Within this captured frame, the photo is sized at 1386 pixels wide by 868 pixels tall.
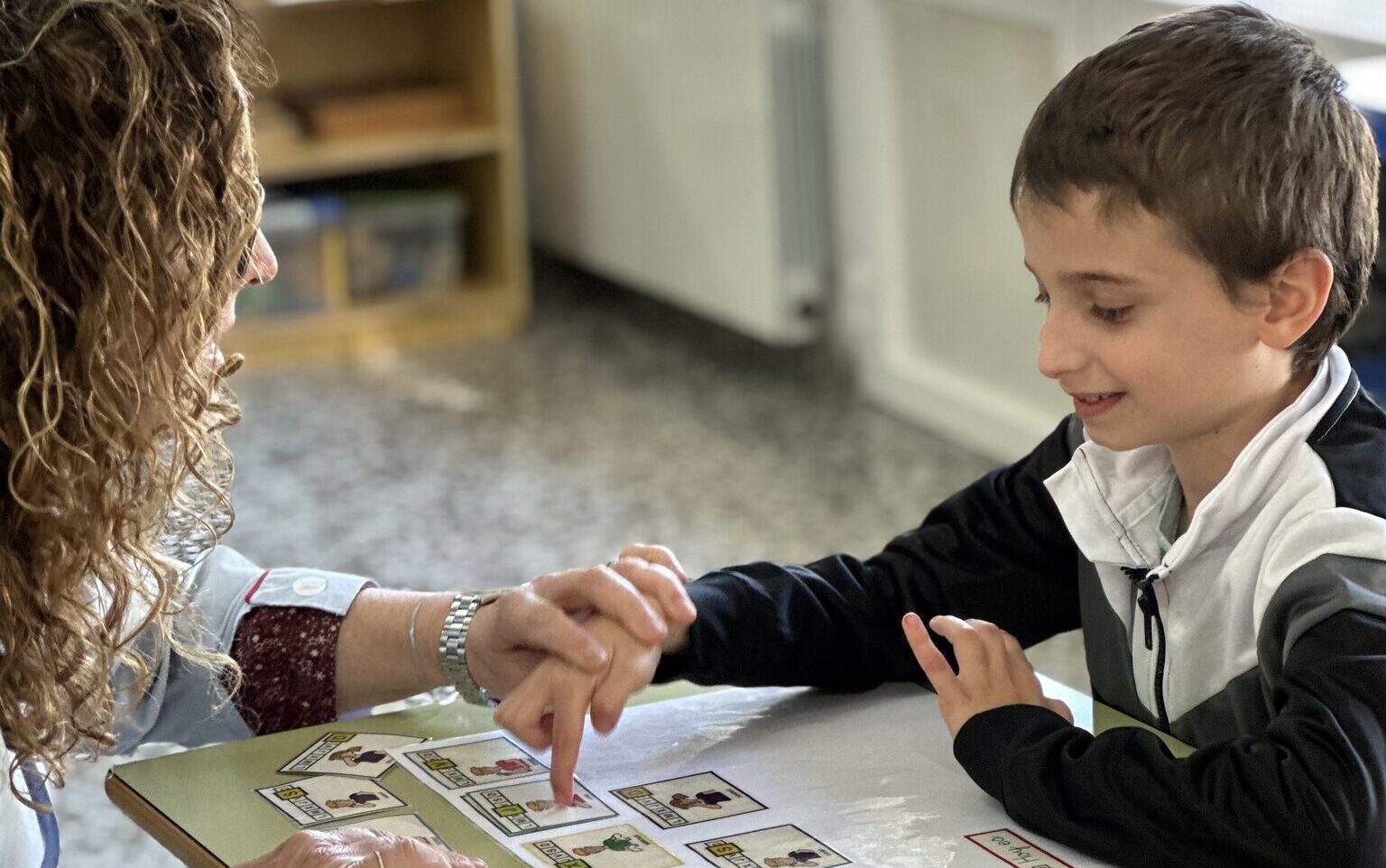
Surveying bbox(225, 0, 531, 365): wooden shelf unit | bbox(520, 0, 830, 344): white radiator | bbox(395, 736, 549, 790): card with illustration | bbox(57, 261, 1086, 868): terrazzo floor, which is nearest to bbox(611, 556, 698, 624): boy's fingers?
bbox(395, 736, 549, 790): card with illustration

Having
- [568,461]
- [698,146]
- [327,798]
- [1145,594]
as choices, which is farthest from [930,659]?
[698,146]

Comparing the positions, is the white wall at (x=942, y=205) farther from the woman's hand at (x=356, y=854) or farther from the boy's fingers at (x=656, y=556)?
the woman's hand at (x=356, y=854)

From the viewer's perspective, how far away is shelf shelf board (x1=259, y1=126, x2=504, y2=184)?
3.80 metres

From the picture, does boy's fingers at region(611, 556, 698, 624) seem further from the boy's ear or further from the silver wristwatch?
the boy's ear

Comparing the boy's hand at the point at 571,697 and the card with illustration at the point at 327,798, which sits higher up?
the boy's hand at the point at 571,697

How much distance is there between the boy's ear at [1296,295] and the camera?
98cm

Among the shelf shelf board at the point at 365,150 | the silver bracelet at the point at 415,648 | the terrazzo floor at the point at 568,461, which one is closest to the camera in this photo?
the silver bracelet at the point at 415,648

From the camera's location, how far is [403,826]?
0.93m

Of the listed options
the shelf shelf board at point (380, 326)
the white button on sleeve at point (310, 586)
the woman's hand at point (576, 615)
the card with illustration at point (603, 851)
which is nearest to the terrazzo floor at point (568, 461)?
the shelf shelf board at point (380, 326)

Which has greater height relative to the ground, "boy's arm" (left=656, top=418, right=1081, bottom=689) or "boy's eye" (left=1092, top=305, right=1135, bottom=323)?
"boy's eye" (left=1092, top=305, right=1135, bottom=323)

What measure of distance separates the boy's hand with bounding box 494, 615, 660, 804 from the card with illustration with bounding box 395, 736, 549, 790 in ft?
0.04

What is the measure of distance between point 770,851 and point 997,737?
0.46 feet

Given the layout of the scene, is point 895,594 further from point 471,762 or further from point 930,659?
point 471,762

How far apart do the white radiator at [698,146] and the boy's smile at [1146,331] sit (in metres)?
2.42
